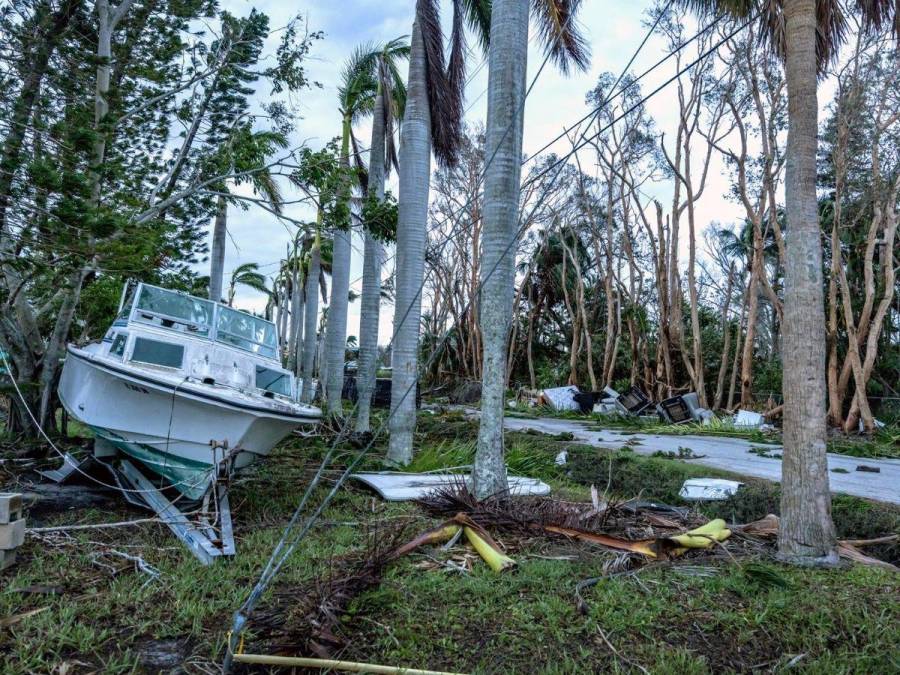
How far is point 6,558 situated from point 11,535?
0.68 feet

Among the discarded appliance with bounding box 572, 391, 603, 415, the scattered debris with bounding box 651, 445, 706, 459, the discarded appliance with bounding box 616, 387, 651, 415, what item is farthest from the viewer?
the discarded appliance with bounding box 572, 391, 603, 415

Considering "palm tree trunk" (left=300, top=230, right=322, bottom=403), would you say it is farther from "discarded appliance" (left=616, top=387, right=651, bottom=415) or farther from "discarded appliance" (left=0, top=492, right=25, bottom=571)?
"discarded appliance" (left=0, top=492, right=25, bottom=571)

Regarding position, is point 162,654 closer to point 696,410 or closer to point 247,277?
point 696,410

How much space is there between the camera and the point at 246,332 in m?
8.95

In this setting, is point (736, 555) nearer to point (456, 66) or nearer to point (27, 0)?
point (456, 66)

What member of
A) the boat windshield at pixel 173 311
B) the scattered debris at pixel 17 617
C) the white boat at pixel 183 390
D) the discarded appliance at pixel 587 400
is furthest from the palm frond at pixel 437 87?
the discarded appliance at pixel 587 400

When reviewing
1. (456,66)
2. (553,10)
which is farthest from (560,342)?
(553,10)

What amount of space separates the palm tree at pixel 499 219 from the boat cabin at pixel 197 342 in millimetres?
3063

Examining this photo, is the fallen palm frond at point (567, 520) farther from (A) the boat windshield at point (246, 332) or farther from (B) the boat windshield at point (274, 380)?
(A) the boat windshield at point (246, 332)

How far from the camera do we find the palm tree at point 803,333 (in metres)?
4.58

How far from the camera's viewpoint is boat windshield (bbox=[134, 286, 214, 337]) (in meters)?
8.09

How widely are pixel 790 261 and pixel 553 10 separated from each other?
5.16 m

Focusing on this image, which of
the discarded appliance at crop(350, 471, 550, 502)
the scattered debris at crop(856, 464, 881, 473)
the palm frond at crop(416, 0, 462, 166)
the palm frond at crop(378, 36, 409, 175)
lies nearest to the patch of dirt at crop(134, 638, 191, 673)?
the discarded appliance at crop(350, 471, 550, 502)

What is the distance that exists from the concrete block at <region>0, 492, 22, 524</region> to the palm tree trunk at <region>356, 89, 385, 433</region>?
7.14 metres
